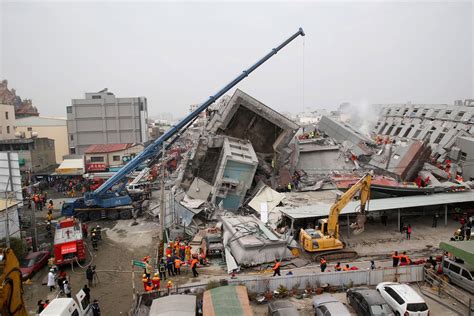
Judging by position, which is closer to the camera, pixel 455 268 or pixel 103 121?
pixel 455 268

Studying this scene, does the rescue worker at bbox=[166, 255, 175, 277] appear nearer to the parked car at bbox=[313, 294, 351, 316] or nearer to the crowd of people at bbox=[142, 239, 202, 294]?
the crowd of people at bbox=[142, 239, 202, 294]

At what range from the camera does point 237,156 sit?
26.7m

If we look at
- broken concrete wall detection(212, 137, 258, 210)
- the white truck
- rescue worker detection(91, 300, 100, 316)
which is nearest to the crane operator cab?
broken concrete wall detection(212, 137, 258, 210)

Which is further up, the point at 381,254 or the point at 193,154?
the point at 193,154

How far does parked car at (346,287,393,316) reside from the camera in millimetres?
11883

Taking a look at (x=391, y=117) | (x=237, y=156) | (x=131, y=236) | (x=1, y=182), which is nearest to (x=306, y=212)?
(x=237, y=156)

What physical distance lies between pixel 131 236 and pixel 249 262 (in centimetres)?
973

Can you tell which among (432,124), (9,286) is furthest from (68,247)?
(432,124)

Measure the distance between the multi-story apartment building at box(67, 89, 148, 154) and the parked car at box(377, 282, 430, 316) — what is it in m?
48.4

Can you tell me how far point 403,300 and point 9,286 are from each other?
38.4 feet

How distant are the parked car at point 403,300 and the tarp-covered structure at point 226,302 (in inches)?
199

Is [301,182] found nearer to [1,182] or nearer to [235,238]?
[235,238]

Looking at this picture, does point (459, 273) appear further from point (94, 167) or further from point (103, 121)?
point (103, 121)

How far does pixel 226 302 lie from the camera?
11.9 m
